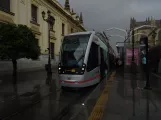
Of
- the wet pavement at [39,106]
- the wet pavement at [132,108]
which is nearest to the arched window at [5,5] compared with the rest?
the wet pavement at [39,106]

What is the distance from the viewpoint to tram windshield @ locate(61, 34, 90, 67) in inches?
435

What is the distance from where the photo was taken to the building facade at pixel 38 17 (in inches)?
894

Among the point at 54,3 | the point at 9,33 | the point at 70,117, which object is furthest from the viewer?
the point at 54,3

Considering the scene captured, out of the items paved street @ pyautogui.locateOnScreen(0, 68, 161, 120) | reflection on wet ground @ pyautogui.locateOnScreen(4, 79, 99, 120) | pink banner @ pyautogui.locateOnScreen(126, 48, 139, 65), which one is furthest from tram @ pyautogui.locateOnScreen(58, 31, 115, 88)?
pink banner @ pyautogui.locateOnScreen(126, 48, 139, 65)

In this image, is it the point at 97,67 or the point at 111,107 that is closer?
the point at 111,107

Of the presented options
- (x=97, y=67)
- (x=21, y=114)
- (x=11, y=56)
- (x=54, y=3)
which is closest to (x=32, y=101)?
(x=21, y=114)

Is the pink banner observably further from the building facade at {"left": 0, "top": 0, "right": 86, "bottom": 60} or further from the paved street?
the paved street

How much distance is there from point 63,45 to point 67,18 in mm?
35271

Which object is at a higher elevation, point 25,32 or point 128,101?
point 25,32

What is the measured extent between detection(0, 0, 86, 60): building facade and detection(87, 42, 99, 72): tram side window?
1242 cm

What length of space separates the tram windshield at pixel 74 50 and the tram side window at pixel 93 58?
0.43 meters

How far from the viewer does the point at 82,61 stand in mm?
10945

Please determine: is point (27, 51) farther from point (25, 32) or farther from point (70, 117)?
point (70, 117)

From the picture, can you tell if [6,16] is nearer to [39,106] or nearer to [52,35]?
[52,35]
